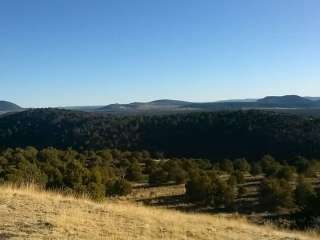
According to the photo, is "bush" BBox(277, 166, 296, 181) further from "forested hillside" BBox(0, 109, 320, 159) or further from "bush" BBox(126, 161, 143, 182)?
"forested hillside" BBox(0, 109, 320, 159)

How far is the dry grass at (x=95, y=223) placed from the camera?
11488 mm

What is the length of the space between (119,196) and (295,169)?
26.2 m

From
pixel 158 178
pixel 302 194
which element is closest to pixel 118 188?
pixel 158 178

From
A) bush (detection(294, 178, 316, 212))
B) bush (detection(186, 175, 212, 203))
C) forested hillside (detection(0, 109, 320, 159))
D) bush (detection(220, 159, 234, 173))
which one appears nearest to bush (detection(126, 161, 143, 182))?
bush (detection(186, 175, 212, 203))

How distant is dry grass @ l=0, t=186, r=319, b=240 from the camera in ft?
37.7

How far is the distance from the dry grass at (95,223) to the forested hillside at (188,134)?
73.3 metres

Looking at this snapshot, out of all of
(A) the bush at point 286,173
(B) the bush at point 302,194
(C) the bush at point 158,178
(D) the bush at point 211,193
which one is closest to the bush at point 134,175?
(C) the bush at point 158,178

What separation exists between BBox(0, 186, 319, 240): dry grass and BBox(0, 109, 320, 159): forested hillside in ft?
241

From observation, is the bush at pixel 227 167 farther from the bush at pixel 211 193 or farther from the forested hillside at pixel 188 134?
the forested hillside at pixel 188 134

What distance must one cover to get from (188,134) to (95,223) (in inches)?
3870

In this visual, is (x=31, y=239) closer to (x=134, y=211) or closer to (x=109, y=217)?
(x=109, y=217)

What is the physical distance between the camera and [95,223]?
41.8ft

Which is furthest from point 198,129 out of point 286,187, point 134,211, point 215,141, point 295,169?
point 134,211

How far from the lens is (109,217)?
45.2ft
